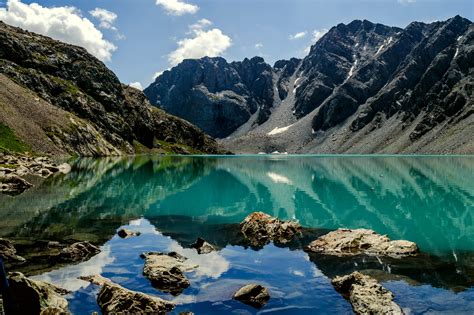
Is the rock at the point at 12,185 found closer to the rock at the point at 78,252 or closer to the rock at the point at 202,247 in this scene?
the rock at the point at 78,252

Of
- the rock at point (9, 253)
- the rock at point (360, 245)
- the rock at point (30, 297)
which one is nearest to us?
the rock at point (30, 297)

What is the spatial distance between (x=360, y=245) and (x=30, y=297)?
828 inches

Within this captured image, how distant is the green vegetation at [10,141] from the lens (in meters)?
117

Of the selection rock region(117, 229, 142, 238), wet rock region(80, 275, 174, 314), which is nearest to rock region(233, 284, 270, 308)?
wet rock region(80, 275, 174, 314)

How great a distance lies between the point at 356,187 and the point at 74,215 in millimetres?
50933

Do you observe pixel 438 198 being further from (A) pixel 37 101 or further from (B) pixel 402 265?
(A) pixel 37 101

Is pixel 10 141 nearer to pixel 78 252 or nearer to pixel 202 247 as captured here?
pixel 78 252

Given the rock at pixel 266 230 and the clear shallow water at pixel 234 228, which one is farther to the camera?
the rock at pixel 266 230

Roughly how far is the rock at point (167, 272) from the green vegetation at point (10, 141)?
104357 mm

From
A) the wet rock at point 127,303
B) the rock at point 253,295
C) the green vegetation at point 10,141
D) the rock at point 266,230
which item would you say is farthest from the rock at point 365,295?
Result: the green vegetation at point 10,141

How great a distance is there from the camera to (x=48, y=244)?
1116 inches

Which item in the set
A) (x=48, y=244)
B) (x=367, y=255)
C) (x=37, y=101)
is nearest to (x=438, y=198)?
(x=367, y=255)

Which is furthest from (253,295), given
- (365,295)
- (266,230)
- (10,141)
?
(10,141)

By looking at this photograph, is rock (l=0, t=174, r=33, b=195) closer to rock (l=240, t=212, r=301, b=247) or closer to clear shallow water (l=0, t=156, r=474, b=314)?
clear shallow water (l=0, t=156, r=474, b=314)
